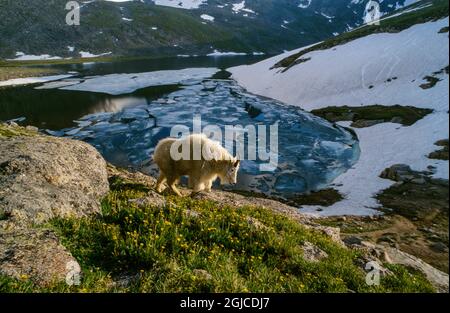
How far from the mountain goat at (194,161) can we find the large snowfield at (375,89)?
1132 cm

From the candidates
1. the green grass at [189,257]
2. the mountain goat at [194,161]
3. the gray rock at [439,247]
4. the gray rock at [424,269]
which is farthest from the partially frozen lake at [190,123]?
the green grass at [189,257]

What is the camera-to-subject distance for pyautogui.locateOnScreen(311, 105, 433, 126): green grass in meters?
38.5

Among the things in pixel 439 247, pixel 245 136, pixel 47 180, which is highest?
pixel 47 180

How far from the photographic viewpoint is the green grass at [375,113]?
1516 inches

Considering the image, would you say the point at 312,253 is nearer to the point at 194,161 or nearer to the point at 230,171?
the point at 230,171

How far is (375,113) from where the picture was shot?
44.9 m

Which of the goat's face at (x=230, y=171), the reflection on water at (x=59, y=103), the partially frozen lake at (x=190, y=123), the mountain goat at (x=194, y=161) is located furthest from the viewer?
the reflection on water at (x=59, y=103)

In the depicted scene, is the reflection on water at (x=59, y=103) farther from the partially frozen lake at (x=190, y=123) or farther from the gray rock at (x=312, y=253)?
the gray rock at (x=312, y=253)

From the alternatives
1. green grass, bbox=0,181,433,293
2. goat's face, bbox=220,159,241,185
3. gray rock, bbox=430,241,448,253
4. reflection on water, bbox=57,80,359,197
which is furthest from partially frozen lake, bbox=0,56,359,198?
green grass, bbox=0,181,433,293

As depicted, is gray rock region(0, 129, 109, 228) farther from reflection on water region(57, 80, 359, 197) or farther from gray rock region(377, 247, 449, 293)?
reflection on water region(57, 80, 359, 197)

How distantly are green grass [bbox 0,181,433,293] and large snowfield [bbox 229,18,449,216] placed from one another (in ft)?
53.0

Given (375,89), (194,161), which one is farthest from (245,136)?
(194,161)

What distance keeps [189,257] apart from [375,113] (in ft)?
138
